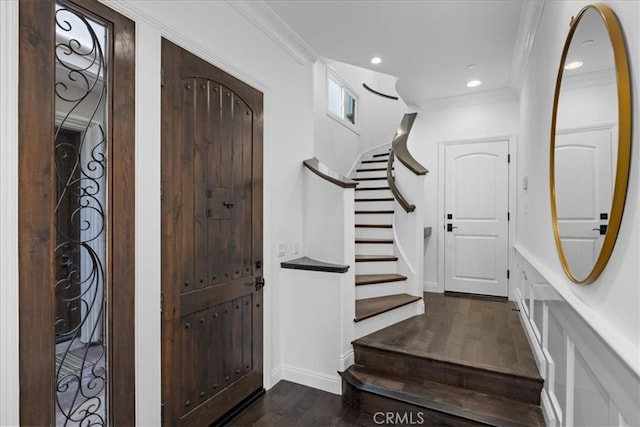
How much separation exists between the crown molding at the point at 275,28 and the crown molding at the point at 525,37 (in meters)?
1.72

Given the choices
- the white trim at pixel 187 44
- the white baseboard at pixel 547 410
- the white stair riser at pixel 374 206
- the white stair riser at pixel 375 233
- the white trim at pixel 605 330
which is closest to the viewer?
the white trim at pixel 605 330

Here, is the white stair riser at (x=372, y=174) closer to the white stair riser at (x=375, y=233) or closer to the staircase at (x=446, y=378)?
the white stair riser at (x=375, y=233)

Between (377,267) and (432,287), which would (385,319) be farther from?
(432,287)

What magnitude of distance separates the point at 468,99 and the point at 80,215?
452 cm

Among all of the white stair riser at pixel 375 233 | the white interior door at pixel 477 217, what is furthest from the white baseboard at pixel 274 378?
the white interior door at pixel 477 217

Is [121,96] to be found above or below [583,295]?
→ above

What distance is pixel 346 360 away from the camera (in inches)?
102

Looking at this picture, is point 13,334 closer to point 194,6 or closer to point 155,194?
point 155,194

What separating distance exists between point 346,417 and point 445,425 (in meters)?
0.63

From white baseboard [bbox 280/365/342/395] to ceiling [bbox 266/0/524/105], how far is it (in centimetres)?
275

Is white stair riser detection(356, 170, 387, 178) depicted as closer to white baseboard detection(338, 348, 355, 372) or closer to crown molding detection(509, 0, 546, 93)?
crown molding detection(509, 0, 546, 93)

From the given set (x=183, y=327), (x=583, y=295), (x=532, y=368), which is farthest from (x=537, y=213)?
(x=183, y=327)

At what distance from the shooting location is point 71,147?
4.61ft

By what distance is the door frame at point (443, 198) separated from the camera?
4.23 meters
